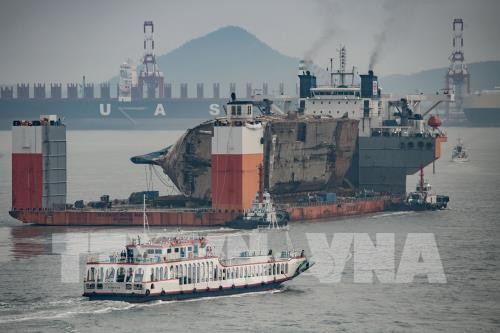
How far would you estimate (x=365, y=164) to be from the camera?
374 ft

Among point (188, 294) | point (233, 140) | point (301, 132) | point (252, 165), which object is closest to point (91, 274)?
point (188, 294)

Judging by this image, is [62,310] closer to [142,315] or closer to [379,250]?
[142,315]

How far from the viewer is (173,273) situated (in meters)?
63.8

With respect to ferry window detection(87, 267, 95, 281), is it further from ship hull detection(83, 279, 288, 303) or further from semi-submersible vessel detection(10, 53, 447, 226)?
semi-submersible vessel detection(10, 53, 447, 226)

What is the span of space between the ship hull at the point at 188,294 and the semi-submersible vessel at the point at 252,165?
28.1 m

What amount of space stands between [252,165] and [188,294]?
111 ft

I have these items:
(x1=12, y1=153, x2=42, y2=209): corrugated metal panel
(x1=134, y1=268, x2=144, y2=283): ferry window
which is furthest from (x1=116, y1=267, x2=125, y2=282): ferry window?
(x1=12, y1=153, x2=42, y2=209): corrugated metal panel

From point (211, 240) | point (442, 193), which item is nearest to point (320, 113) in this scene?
point (442, 193)

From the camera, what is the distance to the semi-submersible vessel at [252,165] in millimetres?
97125

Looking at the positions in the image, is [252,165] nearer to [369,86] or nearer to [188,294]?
[369,86]

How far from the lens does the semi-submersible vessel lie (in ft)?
319

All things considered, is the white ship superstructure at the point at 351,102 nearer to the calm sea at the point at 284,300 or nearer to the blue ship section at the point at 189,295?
the calm sea at the point at 284,300

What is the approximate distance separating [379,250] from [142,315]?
77.1 feet

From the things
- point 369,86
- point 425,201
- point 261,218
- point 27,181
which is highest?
point 369,86
